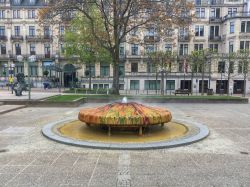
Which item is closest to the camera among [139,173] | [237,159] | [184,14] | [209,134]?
[139,173]

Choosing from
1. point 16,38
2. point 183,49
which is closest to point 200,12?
point 183,49

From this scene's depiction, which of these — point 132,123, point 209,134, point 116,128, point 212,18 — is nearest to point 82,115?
point 116,128

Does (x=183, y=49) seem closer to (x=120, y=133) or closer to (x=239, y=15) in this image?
(x=239, y=15)

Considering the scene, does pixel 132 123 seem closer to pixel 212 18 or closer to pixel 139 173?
pixel 139 173

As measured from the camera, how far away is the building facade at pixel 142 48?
53.5 metres

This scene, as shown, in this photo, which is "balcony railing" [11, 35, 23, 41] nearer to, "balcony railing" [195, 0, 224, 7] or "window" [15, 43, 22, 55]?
"window" [15, 43, 22, 55]

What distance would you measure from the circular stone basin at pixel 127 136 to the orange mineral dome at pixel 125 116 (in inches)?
19.9

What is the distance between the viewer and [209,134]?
31.0 feet

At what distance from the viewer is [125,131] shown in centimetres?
955

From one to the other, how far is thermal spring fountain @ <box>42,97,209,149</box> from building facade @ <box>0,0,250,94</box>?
143ft

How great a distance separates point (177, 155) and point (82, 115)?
407 cm

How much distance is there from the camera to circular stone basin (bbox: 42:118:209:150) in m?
7.69

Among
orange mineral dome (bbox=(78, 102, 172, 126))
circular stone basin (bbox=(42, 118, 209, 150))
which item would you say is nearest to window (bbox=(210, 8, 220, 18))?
circular stone basin (bbox=(42, 118, 209, 150))

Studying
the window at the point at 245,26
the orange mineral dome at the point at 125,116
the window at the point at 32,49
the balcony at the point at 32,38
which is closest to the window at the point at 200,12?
the window at the point at 245,26
